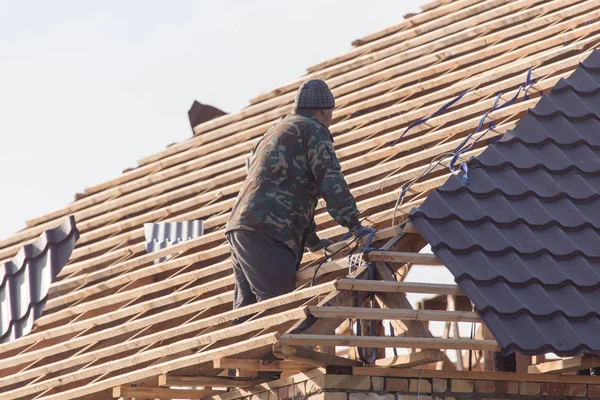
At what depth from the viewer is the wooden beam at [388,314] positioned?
23.5 ft

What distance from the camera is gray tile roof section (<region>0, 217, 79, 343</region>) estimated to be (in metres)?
10.8

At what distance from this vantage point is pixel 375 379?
25.0 ft

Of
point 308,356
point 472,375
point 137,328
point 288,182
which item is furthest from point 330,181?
point 137,328

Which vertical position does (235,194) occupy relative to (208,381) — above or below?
above

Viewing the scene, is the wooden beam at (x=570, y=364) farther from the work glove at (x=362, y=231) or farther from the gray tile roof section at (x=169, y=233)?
the gray tile roof section at (x=169, y=233)

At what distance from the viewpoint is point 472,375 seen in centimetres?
782

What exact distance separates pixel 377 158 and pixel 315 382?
2.53 m

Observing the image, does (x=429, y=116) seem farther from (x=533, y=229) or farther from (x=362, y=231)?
(x=362, y=231)

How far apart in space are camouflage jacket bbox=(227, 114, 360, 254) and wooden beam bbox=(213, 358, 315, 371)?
74 centimetres

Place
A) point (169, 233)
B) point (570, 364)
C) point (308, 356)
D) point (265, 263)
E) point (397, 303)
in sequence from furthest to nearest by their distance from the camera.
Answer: point (169, 233)
point (265, 263)
point (570, 364)
point (397, 303)
point (308, 356)

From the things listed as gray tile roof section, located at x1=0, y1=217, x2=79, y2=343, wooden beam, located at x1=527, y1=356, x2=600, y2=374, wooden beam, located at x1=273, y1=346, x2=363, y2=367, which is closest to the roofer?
wooden beam, located at x1=273, y1=346, x2=363, y2=367

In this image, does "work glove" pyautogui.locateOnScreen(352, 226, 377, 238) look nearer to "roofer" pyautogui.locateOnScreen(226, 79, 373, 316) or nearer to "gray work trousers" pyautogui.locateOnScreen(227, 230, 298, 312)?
"roofer" pyautogui.locateOnScreen(226, 79, 373, 316)

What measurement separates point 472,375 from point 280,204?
161 centimetres

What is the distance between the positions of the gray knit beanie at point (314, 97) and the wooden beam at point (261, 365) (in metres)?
1.68
